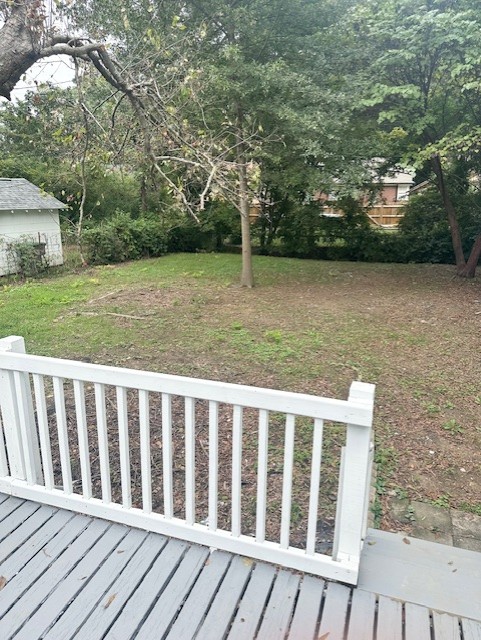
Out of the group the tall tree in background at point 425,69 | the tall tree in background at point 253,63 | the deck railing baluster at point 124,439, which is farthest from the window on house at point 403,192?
the deck railing baluster at point 124,439

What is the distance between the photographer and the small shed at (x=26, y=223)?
977 cm

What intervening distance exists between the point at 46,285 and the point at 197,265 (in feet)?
12.0

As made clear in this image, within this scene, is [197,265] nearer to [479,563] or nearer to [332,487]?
[332,487]

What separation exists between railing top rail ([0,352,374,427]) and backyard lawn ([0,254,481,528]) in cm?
107

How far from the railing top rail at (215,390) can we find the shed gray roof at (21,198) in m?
9.31

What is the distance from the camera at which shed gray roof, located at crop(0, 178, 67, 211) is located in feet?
32.7

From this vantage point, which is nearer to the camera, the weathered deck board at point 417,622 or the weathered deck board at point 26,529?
the weathered deck board at point 417,622

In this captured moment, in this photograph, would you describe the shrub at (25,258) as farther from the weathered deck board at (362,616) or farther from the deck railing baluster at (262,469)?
the weathered deck board at (362,616)

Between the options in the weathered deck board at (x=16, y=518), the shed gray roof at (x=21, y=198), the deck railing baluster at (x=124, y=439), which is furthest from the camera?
the shed gray roof at (x=21, y=198)

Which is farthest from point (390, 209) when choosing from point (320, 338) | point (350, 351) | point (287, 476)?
point (287, 476)

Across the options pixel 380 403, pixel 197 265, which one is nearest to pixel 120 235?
pixel 197 265

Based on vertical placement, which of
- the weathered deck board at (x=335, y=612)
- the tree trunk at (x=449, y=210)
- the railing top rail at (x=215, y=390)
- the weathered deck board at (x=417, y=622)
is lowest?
the weathered deck board at (x=417, y=622)

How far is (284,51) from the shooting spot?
6.69 metres

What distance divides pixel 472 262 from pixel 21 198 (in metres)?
10.2
